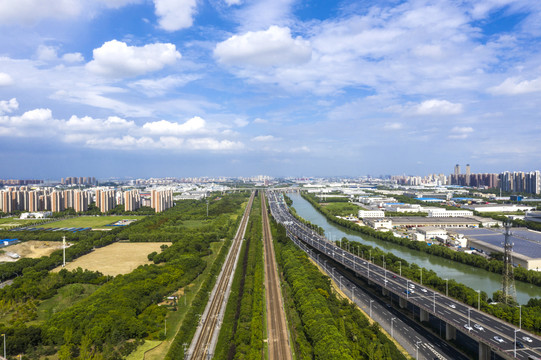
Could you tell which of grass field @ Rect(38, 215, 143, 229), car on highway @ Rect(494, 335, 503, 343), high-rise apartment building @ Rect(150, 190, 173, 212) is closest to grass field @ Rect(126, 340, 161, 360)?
car on highway @ Rect(494, 335, 503, 343)

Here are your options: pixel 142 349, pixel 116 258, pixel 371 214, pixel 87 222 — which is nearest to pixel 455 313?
pixel 142 349

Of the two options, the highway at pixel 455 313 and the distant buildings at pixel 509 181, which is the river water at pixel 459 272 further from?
the distant buildings at pixel 509 181

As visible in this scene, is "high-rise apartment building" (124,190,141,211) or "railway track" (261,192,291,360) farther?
"high-rise apartment building" (124,190,141,211)

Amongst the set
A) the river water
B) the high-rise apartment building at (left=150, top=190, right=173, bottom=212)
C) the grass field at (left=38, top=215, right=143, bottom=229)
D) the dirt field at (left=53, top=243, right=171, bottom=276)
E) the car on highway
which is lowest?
the river water

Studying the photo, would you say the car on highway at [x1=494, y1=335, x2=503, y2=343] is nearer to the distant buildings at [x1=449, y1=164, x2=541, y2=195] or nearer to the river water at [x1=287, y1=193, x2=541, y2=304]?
the river water at [x1=287, y1=193, x2=541, y2=304]

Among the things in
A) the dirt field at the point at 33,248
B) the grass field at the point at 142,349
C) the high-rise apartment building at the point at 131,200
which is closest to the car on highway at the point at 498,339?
the grass field at the point at 142,349

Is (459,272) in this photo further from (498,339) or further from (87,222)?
(87,222)
